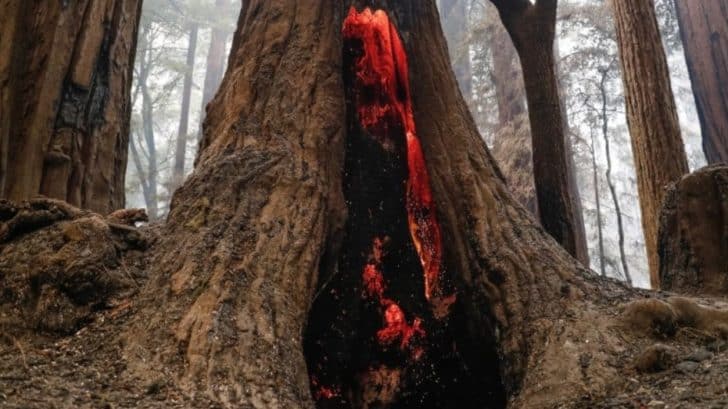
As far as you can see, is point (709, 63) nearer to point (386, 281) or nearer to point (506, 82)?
point (506, 82)

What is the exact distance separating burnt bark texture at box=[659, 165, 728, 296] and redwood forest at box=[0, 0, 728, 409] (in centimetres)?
1

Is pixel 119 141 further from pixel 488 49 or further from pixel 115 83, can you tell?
pixel 488 49

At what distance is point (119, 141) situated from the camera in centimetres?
401

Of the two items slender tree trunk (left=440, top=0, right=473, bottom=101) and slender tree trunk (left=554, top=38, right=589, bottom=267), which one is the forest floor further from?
slender tree trunk (left=440, top=0, right=473, bottom=101)

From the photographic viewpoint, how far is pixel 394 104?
3.79m

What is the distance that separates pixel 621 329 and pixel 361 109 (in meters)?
2.10

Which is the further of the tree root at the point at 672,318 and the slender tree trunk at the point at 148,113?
the slender tree trunk at the point at 148,113

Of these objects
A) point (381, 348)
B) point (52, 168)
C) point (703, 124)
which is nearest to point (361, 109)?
point (381, 348)

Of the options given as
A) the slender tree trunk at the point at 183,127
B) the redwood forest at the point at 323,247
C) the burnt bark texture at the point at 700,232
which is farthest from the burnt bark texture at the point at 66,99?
the slender tree trunk at the point at 183,127

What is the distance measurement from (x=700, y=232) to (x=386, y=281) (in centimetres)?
172

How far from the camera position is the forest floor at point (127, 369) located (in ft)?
5.62

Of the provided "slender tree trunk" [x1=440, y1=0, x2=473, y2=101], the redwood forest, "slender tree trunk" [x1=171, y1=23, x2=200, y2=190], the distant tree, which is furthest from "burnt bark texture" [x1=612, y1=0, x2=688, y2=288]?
the distant tree

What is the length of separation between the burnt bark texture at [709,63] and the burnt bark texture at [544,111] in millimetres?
4584

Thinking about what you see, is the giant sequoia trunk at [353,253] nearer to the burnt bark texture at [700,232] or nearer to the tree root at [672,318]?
the tree root at [672,318]
